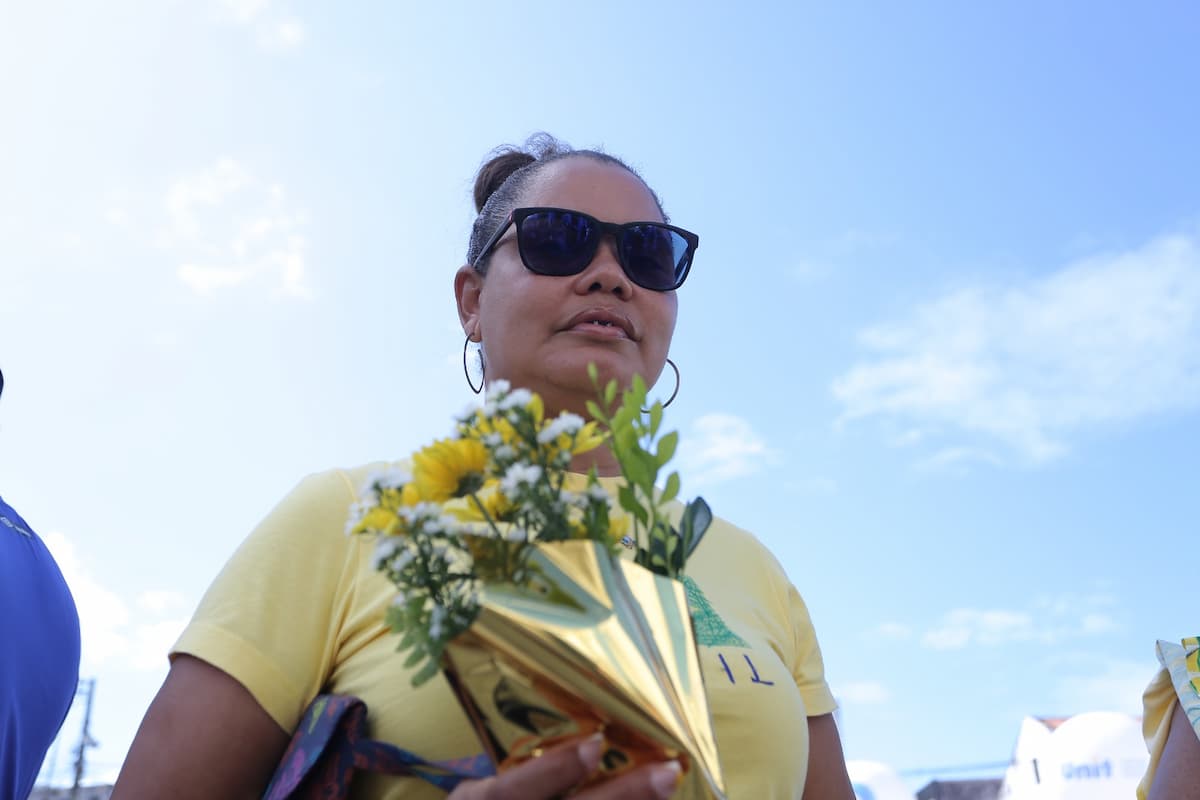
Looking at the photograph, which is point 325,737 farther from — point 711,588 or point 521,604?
point 711,588

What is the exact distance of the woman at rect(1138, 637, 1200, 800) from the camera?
8.82ft

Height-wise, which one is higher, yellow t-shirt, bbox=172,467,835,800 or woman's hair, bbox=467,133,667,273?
woman's hair, bbox=467,133,667,273

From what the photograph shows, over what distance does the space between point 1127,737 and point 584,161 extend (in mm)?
12981

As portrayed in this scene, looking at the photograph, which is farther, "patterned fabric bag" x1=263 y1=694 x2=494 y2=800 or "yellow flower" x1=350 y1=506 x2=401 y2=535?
"patterned fabric bag" x1=263 y1=694 x2=494 y2=800

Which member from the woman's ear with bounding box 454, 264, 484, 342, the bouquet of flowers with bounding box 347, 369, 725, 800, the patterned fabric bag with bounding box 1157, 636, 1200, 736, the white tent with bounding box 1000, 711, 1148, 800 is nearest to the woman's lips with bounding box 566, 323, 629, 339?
the woman's ear with bounding box 454, 264, 484, 342

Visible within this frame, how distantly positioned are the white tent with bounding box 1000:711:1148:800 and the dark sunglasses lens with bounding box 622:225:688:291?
11978 millimetres

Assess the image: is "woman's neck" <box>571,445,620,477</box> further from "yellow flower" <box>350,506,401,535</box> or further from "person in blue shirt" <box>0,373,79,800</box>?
"person in blue shirt" <box>0,373,79,800</box>

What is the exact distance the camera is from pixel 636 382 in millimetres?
1310

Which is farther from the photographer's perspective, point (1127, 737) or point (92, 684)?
point (92, 684)

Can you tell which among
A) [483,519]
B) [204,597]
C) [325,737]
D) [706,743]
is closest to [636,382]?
[483,519]

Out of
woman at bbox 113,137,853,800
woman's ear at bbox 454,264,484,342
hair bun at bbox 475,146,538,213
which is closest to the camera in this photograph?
woman at bbox 113,137,853,800

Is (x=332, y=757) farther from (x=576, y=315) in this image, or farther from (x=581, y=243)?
(x=581, y=243)

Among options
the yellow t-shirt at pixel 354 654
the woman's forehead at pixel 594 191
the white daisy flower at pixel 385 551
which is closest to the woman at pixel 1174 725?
the yellow t-shirt at pixel 354 654

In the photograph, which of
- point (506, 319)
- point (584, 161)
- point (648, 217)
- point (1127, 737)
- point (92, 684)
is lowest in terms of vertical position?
point (1127, 737)
